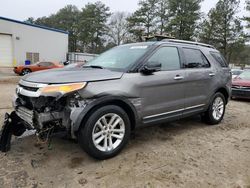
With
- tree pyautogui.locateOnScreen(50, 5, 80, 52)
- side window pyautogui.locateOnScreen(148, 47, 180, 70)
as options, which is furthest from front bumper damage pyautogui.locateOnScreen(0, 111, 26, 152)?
tree pyautogui.locateOnScreen(50, 5, 80, 52)

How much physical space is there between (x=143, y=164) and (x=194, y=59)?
2.49 m

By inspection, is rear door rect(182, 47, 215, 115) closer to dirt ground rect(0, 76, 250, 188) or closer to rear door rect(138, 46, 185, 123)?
rear door rect(138, 46, 185, 123)

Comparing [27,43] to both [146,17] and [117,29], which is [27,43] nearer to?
[146,17]

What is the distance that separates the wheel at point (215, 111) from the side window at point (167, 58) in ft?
4.85

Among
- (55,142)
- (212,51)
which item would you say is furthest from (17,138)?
(212,51)

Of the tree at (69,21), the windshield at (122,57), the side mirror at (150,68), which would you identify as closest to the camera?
the side mirror at (150,68)

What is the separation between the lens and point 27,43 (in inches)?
1071

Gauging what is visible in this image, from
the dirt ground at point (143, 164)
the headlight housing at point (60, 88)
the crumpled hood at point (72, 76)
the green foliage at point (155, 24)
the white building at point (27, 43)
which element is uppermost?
the green foliage at point (155, 24)

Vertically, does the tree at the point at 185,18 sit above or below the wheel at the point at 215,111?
above

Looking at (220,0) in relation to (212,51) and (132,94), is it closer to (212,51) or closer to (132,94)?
(212,51)

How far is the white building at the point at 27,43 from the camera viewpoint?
82.7ft

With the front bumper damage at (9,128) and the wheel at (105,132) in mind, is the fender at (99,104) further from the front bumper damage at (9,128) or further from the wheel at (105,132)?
the front bumper damage at (9,128)

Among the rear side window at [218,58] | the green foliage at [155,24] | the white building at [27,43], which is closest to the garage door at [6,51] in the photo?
the white building at [27,43]

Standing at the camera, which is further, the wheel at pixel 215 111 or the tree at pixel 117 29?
the tree at pixel 117 29
